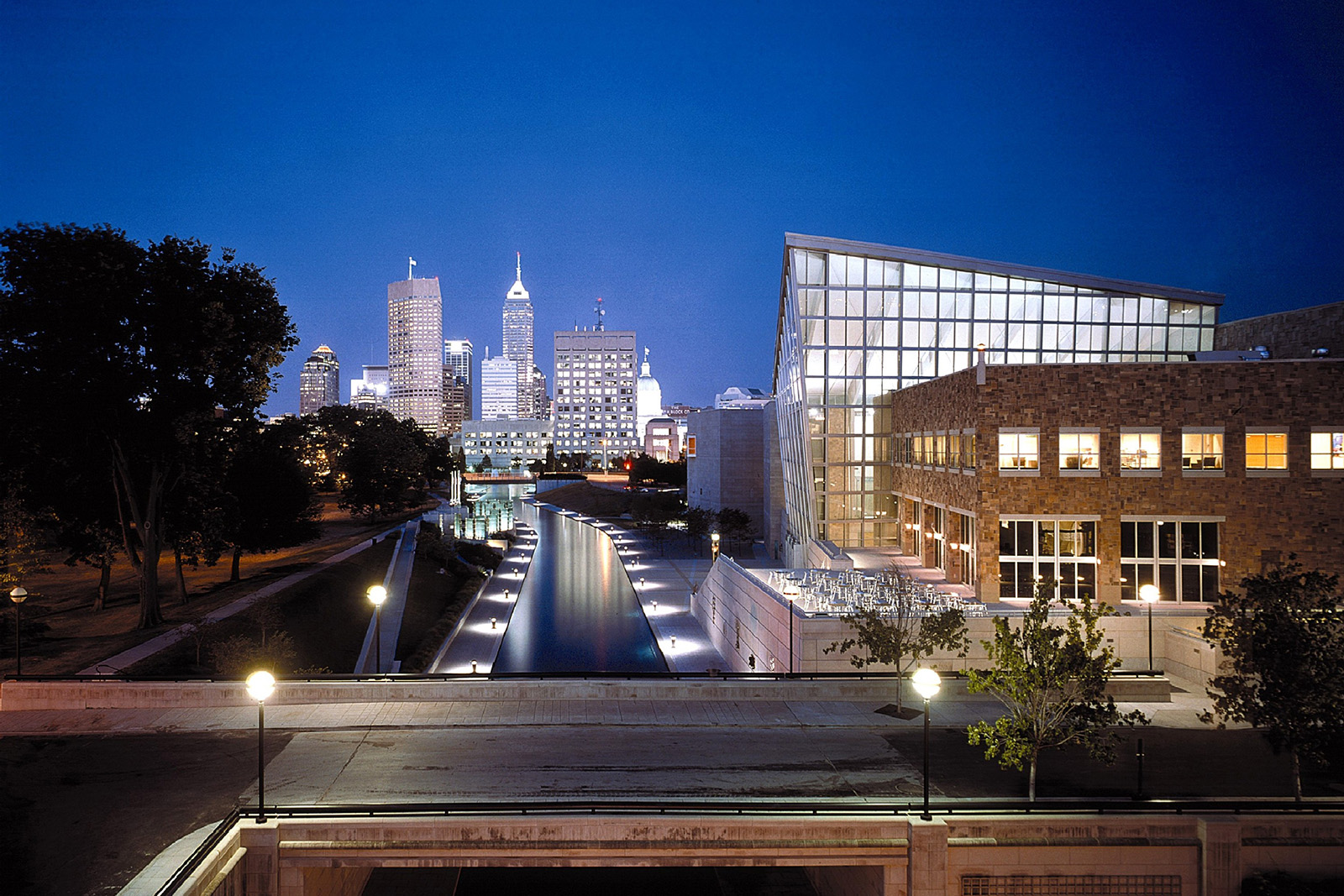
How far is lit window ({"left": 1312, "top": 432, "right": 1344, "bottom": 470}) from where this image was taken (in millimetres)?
Result: 25672

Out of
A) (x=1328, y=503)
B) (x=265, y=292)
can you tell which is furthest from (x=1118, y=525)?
(x=265, y=292)

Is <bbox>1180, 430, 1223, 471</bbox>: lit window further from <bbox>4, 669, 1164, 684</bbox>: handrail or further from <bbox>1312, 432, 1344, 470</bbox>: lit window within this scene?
<bbox>4, 669, 1164, 684</bbox>: handrail

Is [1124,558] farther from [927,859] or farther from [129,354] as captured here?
[129,354]

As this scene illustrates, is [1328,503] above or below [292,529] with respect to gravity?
above

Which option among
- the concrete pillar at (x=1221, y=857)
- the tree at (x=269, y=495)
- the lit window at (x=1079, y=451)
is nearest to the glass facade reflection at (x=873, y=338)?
the lit window at (x=1079, y=451)

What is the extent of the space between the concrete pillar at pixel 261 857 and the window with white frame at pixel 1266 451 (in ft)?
104

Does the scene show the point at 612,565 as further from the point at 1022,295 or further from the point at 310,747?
the point at 310,747

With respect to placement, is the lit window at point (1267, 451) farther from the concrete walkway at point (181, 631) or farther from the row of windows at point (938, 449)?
the concrete walkway at point (181, 631)

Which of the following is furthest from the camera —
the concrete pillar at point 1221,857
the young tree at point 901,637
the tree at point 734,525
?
the tree at point 734,525

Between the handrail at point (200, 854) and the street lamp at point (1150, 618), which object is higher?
the street lamp at point (1150, 618)

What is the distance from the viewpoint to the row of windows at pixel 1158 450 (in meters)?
25.8

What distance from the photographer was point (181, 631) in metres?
26.9

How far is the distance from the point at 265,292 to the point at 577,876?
25435 millimetres

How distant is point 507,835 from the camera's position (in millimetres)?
12570
